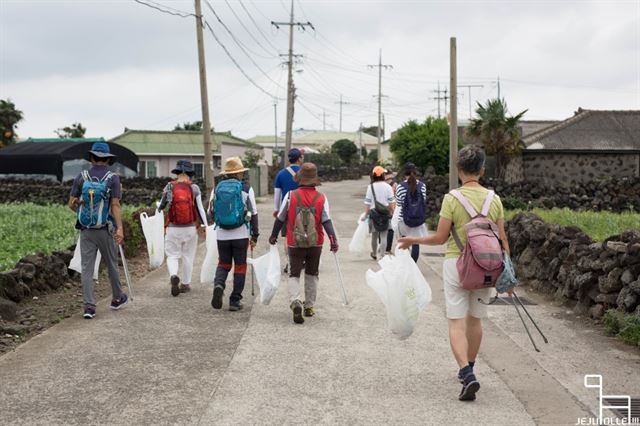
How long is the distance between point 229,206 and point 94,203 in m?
1.57

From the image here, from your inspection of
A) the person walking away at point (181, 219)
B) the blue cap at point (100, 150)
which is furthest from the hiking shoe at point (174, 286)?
the blue cap at point (100, 150)

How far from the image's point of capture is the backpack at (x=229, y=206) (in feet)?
30.3

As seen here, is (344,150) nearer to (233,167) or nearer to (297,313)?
(233,167)

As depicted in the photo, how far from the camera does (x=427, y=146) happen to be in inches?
1484

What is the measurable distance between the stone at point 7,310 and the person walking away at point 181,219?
237 centimetres

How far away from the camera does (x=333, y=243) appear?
29.9 ft

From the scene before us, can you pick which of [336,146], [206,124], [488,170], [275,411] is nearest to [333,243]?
[275,411]

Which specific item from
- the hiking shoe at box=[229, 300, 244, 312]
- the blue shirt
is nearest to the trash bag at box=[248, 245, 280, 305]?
the hiking shoe at box=[229, 300, 244, 312]

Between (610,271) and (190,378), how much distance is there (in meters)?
5.09

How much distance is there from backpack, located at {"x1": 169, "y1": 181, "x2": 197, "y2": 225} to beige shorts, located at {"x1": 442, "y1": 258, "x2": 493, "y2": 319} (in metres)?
5.16

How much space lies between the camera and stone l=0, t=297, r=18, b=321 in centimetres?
830

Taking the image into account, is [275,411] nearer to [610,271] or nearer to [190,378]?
[190,378]

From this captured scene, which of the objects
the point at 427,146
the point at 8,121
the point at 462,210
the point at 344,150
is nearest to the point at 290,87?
the point at 427,146

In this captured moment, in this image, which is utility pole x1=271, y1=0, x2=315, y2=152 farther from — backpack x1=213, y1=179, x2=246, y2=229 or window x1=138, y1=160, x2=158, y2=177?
backpack x1=213, y1=179, x2=246, y2=229
